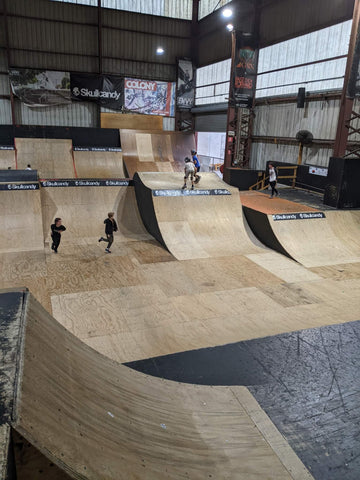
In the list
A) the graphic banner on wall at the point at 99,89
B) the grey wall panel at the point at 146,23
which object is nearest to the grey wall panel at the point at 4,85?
the graphic banner on wall at the point at 99,89

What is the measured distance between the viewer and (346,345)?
4824mm

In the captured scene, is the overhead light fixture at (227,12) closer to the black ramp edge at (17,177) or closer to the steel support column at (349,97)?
the steel support column at (349,97)

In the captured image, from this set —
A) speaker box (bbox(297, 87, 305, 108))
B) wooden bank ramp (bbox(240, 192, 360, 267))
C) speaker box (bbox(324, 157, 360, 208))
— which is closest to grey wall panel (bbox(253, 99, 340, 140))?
speaker box (bbox(297, 87, 305, 108))

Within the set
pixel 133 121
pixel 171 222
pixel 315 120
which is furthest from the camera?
pixel 133 121

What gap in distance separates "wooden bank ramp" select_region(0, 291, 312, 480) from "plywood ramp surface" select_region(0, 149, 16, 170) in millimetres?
14751

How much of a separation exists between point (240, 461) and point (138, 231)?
845cm

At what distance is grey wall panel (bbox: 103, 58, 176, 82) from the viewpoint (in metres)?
22.1

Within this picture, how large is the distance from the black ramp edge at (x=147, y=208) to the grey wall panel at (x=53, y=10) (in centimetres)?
1533

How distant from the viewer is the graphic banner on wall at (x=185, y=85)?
77.4 feet

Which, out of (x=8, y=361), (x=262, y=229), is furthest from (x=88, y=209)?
(x=8, y=361)

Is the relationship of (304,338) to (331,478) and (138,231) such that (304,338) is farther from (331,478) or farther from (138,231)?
(138,231)

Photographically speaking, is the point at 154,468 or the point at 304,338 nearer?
the point at 154,468

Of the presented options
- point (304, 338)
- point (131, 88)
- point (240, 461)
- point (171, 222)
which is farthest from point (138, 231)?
point (131, 88)

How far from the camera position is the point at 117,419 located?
2.51m
